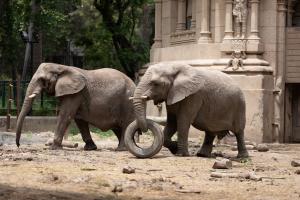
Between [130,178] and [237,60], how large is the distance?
12.2 meters

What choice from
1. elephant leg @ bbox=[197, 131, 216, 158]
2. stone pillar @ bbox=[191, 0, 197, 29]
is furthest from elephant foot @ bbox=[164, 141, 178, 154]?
stone pillar @ bbox=[191, 0, 197, 29]

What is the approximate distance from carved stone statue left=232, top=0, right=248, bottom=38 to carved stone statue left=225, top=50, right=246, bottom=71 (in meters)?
0.56

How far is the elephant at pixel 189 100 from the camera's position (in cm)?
1462

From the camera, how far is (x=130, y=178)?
440 inches

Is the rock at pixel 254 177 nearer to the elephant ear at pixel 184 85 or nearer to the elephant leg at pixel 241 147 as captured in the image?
the elephant ear at pixel 184 85

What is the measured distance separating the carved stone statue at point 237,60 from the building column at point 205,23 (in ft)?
3.77

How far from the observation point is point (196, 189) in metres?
10.3

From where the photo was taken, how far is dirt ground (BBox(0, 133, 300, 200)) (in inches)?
379

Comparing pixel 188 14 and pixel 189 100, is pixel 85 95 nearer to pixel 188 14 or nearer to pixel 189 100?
pixel 189 100

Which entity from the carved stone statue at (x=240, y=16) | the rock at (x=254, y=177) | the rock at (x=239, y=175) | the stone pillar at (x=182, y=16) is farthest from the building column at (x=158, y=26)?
the rock at (x=254, y=177)

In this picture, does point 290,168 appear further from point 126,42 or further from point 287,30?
point 126,42

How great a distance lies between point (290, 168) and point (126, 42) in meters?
20.6

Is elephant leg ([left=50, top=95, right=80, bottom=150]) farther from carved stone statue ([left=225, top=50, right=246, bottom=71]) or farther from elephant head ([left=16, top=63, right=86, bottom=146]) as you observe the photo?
carved stone statue ([left=225, top=50, right=246, bottom=71])

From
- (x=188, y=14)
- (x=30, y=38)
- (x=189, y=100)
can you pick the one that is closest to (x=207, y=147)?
(x=189, y=100)
